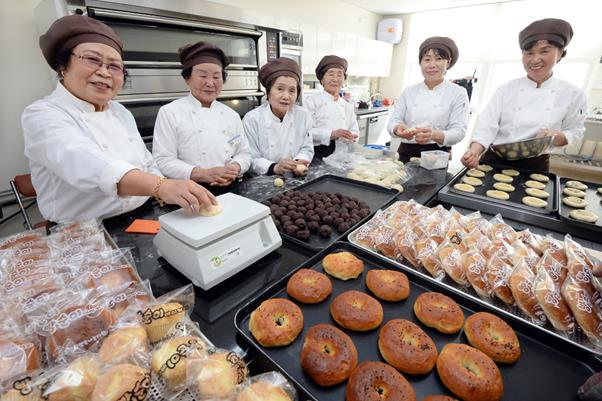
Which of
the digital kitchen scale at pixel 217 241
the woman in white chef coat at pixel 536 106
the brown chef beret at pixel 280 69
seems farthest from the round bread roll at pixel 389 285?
the brown chef beret at pixel 280 69

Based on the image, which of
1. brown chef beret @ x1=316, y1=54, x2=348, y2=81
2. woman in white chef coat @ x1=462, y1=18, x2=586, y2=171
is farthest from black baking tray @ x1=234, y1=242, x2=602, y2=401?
brown chef beret @ x1=316, y1=54, x2=348, y2=81

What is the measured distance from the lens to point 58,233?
90cm

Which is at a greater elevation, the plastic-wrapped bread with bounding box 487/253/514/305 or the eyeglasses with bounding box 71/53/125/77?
the eyeglasses with bounding box 71/53/125/77

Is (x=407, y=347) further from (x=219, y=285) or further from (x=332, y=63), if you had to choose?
(x=332, y=63)

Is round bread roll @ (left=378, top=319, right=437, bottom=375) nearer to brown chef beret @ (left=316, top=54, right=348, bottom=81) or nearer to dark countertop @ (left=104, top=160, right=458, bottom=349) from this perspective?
dark countertop @ (left=104, top=160, right=458, bottom=349)

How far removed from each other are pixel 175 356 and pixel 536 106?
8.23 ft

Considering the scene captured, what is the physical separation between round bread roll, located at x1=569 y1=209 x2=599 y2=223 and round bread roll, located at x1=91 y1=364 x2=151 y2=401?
5.36 ft

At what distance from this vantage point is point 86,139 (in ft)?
3.40

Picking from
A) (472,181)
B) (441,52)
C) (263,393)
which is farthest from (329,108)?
(263,393)

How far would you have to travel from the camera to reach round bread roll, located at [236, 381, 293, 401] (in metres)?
0.46

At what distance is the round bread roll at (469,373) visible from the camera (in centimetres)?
56

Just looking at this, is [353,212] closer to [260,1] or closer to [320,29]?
[260,1]

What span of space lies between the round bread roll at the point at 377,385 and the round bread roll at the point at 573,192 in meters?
1.55

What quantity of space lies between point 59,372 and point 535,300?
42.0 inches
